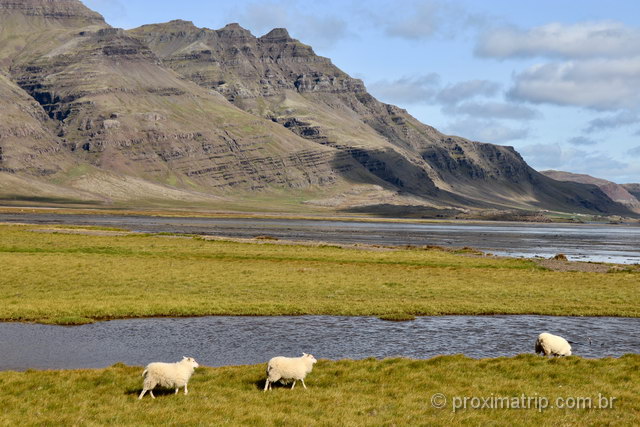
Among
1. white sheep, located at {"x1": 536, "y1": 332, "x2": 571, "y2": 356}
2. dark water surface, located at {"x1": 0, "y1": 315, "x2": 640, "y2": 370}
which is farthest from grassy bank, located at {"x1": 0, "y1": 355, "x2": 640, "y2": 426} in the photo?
dark water surface, located at {"x1": 0, "y1": 315, "x2": 640, "y2": 370}

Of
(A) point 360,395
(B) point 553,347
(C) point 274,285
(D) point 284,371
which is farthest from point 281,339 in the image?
(C) point 274,285

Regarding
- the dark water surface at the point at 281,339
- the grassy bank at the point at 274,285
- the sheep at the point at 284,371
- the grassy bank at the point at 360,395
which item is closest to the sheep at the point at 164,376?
the grassy bank at the point at 360,395

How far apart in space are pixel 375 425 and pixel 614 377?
33.7 ft

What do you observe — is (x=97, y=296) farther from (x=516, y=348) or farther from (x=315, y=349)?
(x=516, y=348)

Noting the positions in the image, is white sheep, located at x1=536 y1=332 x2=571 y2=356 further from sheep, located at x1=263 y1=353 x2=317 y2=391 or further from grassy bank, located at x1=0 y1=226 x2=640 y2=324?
grassy bank, located at x1=0 y1=226 x2=640 y2=324

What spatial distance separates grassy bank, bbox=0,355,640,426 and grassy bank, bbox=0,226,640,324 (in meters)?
13.6

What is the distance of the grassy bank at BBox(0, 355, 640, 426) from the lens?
17609 millimetres

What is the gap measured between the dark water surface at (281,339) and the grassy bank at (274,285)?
6.90ft

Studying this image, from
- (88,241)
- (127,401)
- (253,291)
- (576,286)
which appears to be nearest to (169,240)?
(88,241)

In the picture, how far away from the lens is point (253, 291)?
44.2 metres

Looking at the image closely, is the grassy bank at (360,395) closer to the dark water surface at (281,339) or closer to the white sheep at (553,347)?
the white sheep at (553,347)

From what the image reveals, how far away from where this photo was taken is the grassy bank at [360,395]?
57.8 ft

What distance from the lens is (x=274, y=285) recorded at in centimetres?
4700

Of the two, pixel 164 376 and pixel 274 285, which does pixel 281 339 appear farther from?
pixel 274 285
